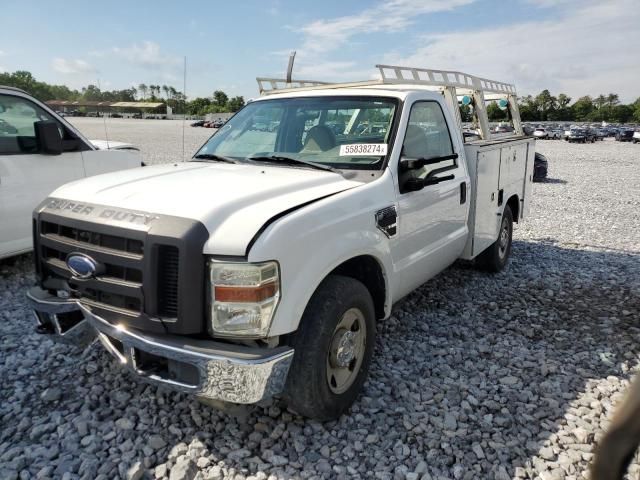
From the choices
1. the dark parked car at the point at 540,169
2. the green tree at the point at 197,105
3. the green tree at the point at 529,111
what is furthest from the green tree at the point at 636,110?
the dark parked car at the point at 540,169

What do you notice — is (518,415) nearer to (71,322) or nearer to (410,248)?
(410,248)

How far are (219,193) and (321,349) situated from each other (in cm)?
98

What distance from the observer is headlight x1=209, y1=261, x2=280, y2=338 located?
2.37m

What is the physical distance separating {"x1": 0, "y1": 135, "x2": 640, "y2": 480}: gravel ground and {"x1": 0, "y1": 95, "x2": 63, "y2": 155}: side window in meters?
1.39

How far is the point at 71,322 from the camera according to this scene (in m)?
2.88

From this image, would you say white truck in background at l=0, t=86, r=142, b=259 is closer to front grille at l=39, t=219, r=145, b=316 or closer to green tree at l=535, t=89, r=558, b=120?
front grille at l=39, t=219, r=145, b=316

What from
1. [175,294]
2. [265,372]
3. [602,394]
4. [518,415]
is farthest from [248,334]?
[602,394]

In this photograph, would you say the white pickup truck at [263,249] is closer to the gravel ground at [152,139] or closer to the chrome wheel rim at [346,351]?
the chrome wheel rim at [346,351]

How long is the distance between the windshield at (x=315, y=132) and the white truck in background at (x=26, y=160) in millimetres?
2231

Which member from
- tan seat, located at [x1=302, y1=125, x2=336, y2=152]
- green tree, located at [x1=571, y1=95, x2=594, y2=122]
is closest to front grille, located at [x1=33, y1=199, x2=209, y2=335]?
tan seat, located at [x1=302, y1=125, x2=336, y2=152]

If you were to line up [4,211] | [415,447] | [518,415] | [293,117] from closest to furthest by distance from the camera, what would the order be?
[415,447] → [518,415] → [293,117] → [4,211]

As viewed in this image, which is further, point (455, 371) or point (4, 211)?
point (4, 211)

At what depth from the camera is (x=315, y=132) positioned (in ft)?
12.7

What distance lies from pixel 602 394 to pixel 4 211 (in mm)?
5376
